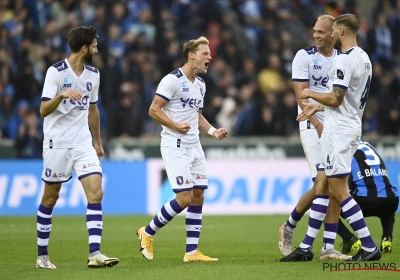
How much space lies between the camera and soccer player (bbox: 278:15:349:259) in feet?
31.1

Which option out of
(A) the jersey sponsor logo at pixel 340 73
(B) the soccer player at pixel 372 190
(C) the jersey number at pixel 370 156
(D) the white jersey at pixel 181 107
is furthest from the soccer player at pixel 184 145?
A: (C) the jersey number at pixel 370 156

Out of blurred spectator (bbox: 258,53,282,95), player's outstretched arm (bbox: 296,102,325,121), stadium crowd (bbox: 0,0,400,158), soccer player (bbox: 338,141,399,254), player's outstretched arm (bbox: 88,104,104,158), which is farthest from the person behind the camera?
blurred spectator (bbox: 258,53,282,95)

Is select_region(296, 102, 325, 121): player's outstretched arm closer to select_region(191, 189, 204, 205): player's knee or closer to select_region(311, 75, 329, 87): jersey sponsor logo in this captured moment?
select_region(311, 75, 329, 87): jersey sponsor logo

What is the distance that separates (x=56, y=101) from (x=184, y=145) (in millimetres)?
1750

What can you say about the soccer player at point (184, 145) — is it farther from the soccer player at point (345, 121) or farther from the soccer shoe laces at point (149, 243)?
the soccer player at point (345, 121)

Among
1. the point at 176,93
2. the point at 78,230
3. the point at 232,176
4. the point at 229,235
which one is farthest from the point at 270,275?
the point at 232,176

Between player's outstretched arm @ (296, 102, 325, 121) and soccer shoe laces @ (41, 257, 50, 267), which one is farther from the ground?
player's outstretched arm @ (296, 102, 325, 121)

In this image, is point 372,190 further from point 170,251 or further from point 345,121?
point 170,251

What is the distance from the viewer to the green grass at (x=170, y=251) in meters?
7.94

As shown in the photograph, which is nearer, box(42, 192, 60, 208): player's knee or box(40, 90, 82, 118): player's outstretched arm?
box(40, 90, 82, 118): player's outstretched arm

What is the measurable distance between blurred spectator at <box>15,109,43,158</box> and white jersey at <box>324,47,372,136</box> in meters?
10.5

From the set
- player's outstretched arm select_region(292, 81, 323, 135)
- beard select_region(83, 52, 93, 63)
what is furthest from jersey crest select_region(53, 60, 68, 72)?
player's outstretched arm select_region(292, 81, 323, 135)

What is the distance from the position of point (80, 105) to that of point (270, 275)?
8.93 ft

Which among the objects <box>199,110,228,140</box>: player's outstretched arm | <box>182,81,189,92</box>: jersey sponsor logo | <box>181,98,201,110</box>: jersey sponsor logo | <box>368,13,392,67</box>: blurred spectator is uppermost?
<box>368,13,392,67</box>: blurred spectator
